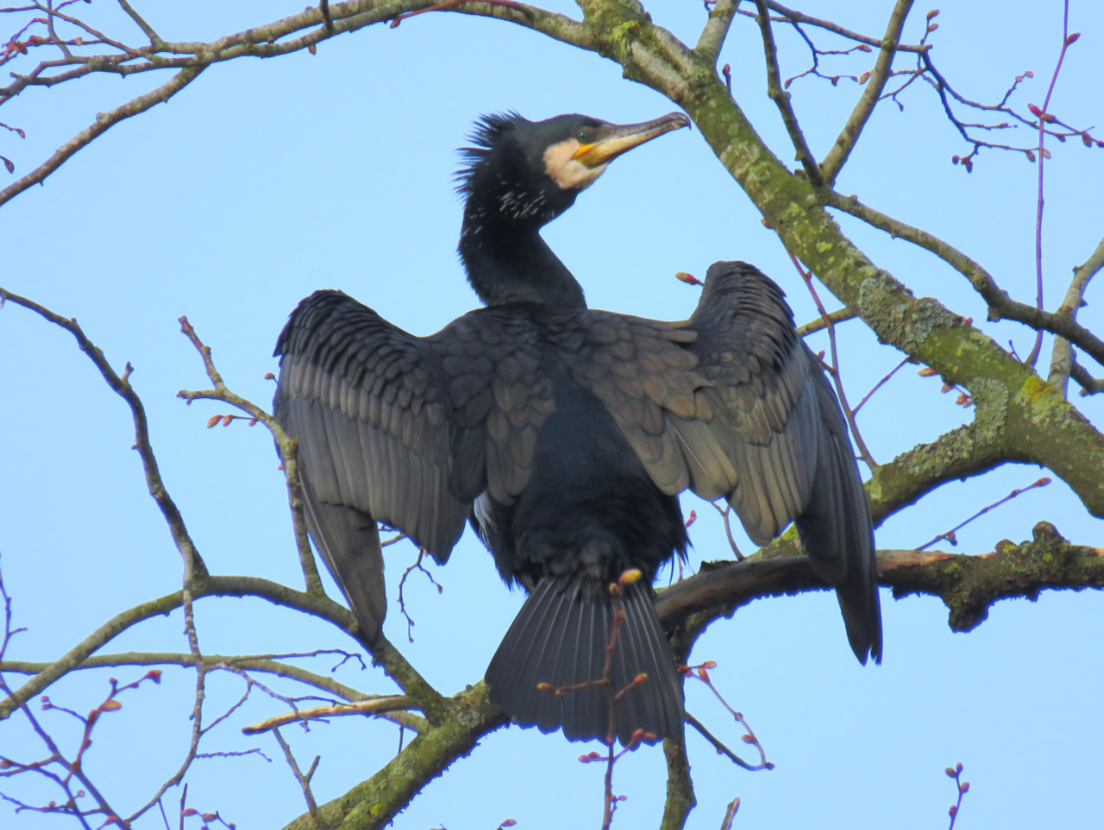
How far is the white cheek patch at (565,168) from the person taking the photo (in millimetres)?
4367

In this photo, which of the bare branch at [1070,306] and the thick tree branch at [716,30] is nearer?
the bare branch at [1070,306]

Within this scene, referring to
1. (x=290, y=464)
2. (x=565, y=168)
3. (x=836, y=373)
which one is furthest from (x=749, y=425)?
(x=565, y=168)

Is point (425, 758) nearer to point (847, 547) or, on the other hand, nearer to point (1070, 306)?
point (847, 547)

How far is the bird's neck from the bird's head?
4 cm

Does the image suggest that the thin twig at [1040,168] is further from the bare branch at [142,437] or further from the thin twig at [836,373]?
the bare branch at [142,437]

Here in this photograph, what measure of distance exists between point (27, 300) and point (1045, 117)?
3.01 m

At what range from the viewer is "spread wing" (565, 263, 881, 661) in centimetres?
301

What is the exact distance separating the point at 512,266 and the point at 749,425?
1.41m

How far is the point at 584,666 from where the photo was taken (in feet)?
9.11

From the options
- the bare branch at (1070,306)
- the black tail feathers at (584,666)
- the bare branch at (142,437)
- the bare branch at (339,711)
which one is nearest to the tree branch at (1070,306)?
the bare branch at (1070,306)

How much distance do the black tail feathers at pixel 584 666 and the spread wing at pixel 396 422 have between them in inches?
12.0

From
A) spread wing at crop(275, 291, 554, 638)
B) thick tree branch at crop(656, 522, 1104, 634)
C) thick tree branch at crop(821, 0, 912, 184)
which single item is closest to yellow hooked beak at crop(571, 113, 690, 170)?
thick tree branch at crop(821, 0, 912, 184)

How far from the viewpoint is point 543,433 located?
10.4 ft

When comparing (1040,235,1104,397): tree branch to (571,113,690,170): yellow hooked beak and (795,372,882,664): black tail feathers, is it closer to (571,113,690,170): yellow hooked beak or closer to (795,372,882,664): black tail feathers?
(795,372,882,664): black tail feathers
